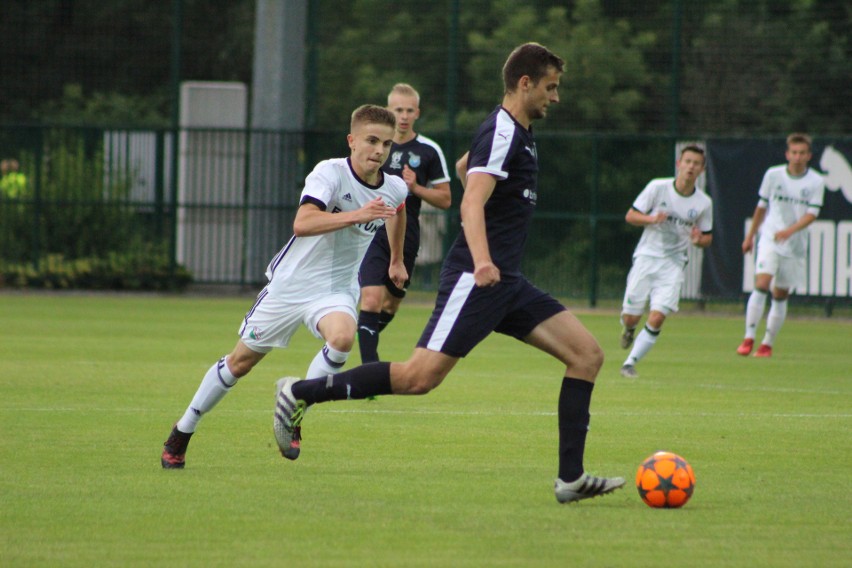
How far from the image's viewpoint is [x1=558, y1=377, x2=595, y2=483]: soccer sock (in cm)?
659

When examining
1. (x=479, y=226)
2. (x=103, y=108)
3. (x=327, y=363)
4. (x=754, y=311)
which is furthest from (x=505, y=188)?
(x=103, y=108)

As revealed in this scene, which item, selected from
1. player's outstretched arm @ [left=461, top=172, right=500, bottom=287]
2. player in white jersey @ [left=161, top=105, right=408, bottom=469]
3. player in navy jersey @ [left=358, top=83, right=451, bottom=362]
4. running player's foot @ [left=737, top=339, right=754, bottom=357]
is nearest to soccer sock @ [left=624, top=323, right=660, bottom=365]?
player in navy jersey @ [left=358, top=83, right=451, bottom=362]

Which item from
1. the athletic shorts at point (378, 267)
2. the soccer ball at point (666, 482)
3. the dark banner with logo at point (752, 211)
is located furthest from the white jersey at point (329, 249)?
the dark banner with logo at point (752, 211)

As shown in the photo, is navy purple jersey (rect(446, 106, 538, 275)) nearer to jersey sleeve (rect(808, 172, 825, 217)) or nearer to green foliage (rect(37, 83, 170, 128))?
jersey sleeve (rect(808, 172, 825, 217))

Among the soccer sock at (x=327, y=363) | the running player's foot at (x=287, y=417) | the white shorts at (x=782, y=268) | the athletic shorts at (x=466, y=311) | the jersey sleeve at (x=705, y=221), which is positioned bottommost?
the running player's foot at (x=287, y=417)

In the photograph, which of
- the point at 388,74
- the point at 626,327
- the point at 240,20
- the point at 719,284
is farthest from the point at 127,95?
the point at 626,327

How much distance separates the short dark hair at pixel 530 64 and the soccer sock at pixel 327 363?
183 cm

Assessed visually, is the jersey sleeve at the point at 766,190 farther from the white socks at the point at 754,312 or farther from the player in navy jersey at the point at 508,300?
the player in navy jersey at the point at 508,300

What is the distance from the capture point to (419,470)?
7512mm

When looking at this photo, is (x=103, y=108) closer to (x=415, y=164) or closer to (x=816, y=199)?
(x=816, y=199)

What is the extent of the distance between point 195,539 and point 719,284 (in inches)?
670

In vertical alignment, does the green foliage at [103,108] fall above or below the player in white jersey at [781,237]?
above

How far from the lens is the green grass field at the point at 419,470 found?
5.64m

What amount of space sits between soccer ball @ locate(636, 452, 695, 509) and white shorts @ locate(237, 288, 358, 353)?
1.92 meters
